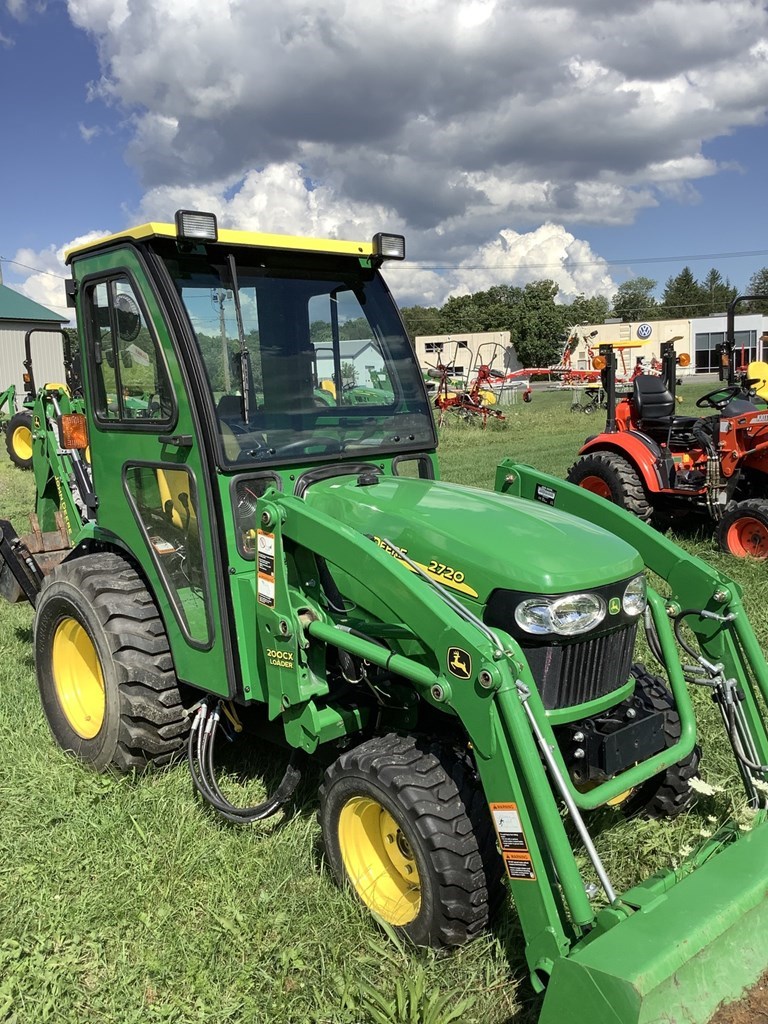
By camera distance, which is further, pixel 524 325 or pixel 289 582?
pixel 524 325

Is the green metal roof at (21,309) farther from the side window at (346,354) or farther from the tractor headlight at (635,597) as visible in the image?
the tractor headlight at (635,597)

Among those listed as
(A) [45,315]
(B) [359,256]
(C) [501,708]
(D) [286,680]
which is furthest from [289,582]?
(A) [45,315]

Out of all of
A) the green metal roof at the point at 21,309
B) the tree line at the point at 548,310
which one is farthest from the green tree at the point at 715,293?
the green metal roof at the point at 21,309

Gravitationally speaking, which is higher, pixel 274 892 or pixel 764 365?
pixel 764 365

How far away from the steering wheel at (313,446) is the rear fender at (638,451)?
562cm

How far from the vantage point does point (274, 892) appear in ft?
10.4

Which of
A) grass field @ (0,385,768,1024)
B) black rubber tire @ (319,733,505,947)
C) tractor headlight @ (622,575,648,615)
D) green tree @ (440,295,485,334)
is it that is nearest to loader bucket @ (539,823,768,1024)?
black rubber tire @ (319,733,505,947)

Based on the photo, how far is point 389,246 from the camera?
3.94 meters

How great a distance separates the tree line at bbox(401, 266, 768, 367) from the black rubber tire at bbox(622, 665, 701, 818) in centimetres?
4690

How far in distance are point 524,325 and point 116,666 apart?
6800 centimetres

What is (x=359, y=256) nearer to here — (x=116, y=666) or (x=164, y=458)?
(x=164, y=458)

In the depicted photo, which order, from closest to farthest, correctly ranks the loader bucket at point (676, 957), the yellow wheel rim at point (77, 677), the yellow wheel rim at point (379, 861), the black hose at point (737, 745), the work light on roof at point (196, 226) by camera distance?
the loader bucket at point (676, 957)
the yellow wheel rim at point (379, 861)
the black hose at point (737, 745)
the work light on roof at point (196, 226)
the yellow wheel rim at point (77, 677)

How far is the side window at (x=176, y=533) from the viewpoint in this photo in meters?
3.54

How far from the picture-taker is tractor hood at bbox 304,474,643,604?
2.84 meters
